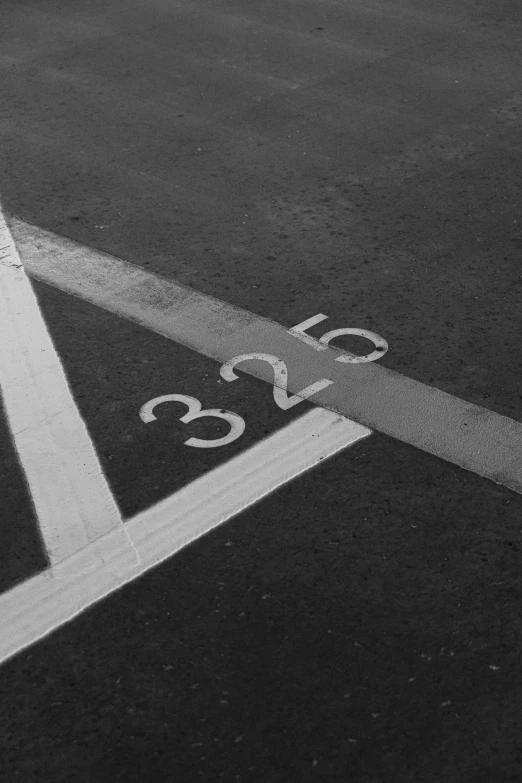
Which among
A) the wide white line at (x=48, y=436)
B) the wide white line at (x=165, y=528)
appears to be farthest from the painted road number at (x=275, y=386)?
the wide white line at (x=48, y=436)

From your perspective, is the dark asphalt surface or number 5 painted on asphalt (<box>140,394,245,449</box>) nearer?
the dark asphalt surface

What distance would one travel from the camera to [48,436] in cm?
496

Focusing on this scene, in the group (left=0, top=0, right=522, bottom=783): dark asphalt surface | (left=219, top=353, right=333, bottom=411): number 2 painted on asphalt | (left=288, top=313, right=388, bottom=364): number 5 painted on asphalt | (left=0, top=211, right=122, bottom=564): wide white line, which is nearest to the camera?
(left=0, top=0, right=522, bottom=783): dark asphalt surface

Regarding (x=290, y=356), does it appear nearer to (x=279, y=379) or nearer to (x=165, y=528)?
(x=279, y=379)

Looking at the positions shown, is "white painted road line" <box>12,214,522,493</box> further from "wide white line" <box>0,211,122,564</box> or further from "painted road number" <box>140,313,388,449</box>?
"wide white line" <box>0,211,122,564</box>

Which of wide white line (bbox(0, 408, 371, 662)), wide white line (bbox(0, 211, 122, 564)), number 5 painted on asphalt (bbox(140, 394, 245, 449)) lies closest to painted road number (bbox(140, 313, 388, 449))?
number 5 painted on asphalt (bbox(140, 394, 245, 449))

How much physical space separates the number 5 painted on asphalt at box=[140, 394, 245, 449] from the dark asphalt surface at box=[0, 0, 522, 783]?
66mm

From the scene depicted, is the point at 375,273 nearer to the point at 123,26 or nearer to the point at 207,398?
the point at 207,398

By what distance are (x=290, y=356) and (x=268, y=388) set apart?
1.10 feet

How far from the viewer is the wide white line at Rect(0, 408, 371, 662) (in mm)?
3951

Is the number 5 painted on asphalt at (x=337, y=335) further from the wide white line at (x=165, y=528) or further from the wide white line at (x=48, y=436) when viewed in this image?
the wide white line at (x=48, y=436)

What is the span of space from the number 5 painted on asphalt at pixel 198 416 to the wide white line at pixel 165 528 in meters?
0.16

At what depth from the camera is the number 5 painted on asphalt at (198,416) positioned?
4859 mm

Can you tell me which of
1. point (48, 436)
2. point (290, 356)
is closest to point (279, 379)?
point (290, 356)
